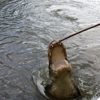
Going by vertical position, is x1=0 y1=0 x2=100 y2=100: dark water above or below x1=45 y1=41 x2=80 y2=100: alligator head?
below

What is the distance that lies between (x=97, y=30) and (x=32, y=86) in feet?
7.81

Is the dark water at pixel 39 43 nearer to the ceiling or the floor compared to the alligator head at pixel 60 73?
nearer to the floor

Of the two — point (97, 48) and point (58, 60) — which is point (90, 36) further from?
point (58, 60)

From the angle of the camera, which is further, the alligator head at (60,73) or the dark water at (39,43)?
the dark water at (39,43)

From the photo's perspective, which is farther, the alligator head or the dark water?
the dark water

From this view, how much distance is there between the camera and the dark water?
2.79 meters

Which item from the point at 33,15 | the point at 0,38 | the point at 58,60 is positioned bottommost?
the point at 33,15

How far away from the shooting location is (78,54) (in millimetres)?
3600

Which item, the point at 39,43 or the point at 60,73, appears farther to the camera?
the point at 39,43

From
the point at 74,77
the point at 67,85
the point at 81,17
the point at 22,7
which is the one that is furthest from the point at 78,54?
the point at 22,7

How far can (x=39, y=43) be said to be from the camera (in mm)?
3949

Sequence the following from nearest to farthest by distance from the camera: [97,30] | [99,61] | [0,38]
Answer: [99,61] → [0,38] → [97,30]

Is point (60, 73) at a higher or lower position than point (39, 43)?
higher

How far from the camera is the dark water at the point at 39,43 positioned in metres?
2.79
